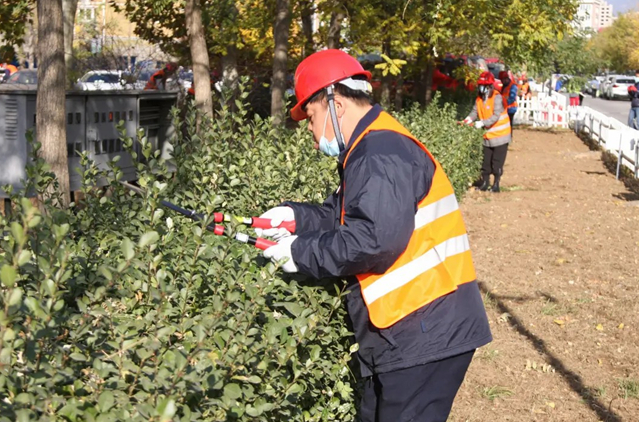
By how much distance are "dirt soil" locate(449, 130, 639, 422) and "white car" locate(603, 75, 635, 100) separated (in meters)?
46.4

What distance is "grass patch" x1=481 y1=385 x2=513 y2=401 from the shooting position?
5.89 metres

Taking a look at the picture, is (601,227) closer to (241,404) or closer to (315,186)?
(315,186)

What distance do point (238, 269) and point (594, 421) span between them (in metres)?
3.19

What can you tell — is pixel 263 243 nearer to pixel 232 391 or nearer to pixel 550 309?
pixel 232 391

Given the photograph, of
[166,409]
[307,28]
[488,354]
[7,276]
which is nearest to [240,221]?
[166,409]

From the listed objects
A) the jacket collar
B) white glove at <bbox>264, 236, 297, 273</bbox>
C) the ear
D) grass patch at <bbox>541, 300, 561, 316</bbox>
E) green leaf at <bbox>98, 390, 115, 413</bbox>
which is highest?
the ear

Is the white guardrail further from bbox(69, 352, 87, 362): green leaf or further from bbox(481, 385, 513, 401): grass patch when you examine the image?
bbox(69, 352, 87, 362): green leaf

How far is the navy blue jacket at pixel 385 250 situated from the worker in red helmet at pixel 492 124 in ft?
36.2

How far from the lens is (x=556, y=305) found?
8062 mm

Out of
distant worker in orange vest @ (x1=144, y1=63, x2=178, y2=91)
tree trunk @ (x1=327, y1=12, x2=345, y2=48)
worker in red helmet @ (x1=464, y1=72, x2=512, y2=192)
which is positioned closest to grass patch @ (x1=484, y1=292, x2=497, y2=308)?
tree trunk @ (x1=327, y1=12, x2=345, y2=48)

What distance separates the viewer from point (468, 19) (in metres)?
15.4

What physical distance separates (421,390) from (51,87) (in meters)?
3.73

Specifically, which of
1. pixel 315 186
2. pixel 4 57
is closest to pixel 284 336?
pixel 315 186

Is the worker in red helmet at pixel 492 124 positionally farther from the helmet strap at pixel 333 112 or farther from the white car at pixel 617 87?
the white car at pixel 617 87
